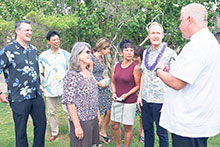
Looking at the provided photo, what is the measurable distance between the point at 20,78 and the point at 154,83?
203 centimetres

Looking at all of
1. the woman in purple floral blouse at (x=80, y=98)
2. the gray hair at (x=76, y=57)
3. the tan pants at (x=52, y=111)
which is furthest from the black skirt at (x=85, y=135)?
the tan pants at (x=52, y=111)

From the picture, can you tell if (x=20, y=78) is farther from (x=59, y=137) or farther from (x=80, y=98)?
(x=59, y=137)

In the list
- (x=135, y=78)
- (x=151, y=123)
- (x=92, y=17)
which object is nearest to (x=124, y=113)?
(x=151, y=123)

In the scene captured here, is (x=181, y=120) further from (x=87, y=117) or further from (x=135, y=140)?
(x=135, y=140)

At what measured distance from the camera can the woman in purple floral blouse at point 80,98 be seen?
2332 mm

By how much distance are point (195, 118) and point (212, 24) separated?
19.5ft

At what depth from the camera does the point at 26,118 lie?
3131 millimetres

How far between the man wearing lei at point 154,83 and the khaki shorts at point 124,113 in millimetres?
233

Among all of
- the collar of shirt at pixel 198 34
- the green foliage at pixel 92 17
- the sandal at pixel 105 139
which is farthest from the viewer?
the green foliage at pixel 92 17

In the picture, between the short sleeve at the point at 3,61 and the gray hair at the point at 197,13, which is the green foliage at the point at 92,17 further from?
the gray hair at the point at 197,13

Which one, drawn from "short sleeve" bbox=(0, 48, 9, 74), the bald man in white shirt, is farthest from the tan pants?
the bald man in white shirt

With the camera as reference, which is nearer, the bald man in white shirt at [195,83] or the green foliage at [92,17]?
the bald man in white shirt at [195,83]

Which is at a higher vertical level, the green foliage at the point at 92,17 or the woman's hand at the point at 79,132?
the green foliage at the point at 92,17

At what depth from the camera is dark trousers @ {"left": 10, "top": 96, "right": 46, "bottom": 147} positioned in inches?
120
